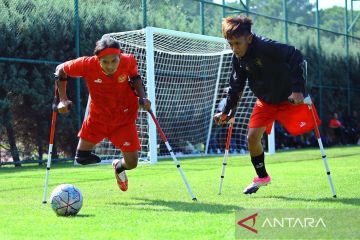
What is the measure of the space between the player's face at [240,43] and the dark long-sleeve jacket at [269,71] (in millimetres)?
74

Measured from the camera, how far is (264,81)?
8.01m

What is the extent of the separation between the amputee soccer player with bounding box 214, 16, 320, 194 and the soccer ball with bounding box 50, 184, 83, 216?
7.46 feet

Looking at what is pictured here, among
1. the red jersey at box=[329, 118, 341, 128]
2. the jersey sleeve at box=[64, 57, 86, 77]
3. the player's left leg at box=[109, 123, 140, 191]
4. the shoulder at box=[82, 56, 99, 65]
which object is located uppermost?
the shoulder at box=[82, 56, 99, 65]

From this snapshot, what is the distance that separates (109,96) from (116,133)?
0.52m

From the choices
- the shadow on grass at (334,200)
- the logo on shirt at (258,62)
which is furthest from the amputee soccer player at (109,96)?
the shadow on grass at (334,200)

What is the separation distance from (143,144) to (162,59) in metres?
→ 3.19

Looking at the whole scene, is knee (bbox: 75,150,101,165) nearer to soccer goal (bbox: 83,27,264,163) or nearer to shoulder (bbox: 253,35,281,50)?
shoulder (bbox: 253,35,281,50)

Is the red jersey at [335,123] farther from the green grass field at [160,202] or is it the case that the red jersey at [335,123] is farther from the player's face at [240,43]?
the player's face at [240,43]

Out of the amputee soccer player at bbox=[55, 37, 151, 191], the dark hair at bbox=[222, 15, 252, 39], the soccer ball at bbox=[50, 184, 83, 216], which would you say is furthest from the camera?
the amputee soccer player at bbox=[55, 37, 151, 191]

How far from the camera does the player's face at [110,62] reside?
7.65 meters

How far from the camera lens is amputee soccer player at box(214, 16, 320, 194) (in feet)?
25.1

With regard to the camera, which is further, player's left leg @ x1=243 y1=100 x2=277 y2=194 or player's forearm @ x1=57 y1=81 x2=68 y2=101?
player's left leg @ x1=243 y1=100 x2=277 y2=194

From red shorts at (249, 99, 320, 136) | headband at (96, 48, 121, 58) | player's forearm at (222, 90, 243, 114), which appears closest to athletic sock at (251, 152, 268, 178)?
red shorts at (249, 99, 320, 136)

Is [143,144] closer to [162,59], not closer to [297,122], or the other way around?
[162,59]
